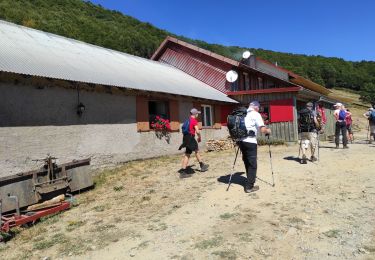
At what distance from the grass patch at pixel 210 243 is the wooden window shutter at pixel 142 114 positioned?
8.10m

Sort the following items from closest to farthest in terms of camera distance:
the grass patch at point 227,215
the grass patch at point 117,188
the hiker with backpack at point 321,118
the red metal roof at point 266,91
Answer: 1. the grass patch at point 227,215
2. the grass patch at point 117,188
3. the hiker with backpack at point 321,118
4. the red metal roof at point 266,91

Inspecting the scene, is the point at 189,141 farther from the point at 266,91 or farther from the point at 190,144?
the point at 266,91

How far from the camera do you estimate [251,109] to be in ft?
24.1

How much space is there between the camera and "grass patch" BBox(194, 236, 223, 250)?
480 cm

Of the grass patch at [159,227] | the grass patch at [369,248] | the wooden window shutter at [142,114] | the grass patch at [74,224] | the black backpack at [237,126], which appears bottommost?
the grass patch at [74,224]

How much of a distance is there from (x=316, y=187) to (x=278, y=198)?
112 cm

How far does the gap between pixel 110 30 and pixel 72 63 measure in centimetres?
3205

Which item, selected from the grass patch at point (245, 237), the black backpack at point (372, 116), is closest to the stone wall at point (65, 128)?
the grass patch at point (245, 237)

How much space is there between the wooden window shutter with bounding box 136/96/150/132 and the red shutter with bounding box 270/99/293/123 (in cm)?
→ 744

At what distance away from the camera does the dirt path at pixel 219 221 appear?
15.4 ft

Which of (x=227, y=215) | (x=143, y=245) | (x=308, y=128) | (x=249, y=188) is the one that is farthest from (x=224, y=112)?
(x=143, y=245)

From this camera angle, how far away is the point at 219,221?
5.74m

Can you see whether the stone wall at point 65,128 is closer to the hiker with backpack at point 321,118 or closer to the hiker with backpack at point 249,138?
the hiker with backpack at point 249,138

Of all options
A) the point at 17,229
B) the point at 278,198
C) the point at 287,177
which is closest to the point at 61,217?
the point at 17,229
